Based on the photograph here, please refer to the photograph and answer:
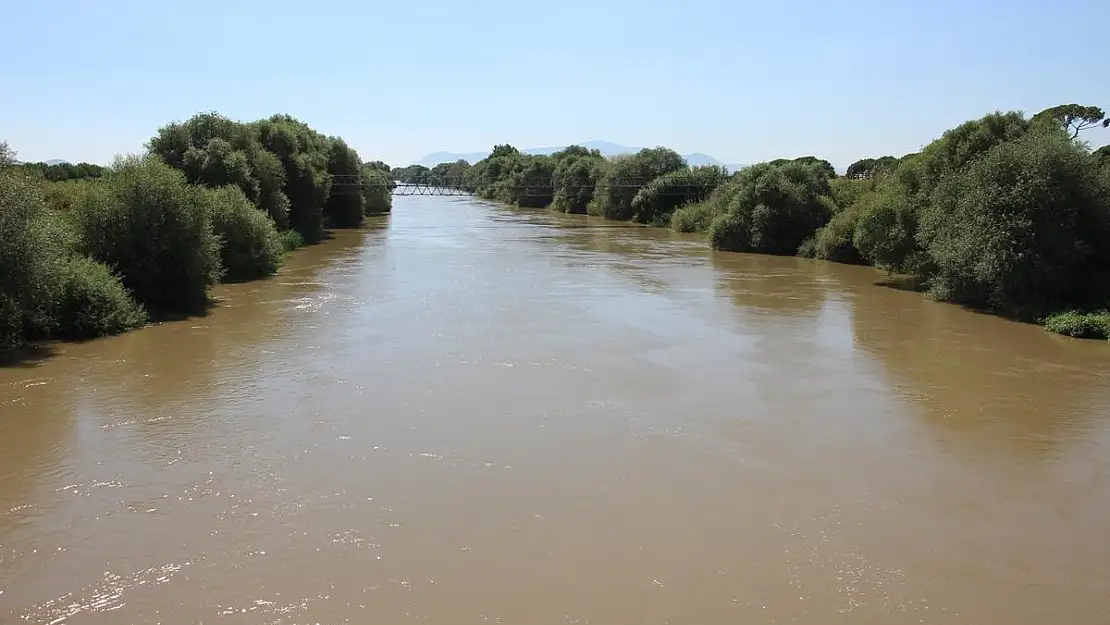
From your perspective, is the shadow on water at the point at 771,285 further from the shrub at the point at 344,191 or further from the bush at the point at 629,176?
the shrub at the point at 344,191

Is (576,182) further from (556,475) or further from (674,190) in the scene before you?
(556,475)

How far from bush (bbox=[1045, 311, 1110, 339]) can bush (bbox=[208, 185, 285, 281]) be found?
2905cm

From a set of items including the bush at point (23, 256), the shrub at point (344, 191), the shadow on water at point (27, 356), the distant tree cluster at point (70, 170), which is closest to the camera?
the bush at point (23, 256)

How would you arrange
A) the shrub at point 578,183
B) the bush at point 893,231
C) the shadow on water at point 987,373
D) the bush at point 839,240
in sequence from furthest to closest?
the shrub at point 578,183, the bush at point 839,240, the bush at point 893,231, the shadow on water at point 987,373

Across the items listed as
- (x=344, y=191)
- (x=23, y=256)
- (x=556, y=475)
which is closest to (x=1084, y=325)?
(x=556, y=475)

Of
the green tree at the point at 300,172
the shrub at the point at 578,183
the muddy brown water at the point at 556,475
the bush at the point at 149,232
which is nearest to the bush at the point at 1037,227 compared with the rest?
the muddy brown water at the point at 556,475

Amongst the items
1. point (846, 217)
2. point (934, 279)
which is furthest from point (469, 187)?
point (934, 279)

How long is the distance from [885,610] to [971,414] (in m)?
8.53

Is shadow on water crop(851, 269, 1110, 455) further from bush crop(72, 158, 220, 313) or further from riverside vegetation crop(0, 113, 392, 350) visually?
bush crop(72, 158, 220, 313)

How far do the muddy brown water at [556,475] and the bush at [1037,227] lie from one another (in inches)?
106

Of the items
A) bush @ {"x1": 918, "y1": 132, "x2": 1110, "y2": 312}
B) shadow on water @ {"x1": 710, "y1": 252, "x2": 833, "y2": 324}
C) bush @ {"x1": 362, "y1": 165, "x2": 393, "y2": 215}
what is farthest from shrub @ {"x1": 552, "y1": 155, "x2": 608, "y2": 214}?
bush @ {"x1": 918, "y1": 132, "x2": 1110, "y2": 312}

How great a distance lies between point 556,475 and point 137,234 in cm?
1786

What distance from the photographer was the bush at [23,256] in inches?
705

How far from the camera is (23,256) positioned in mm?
17984
